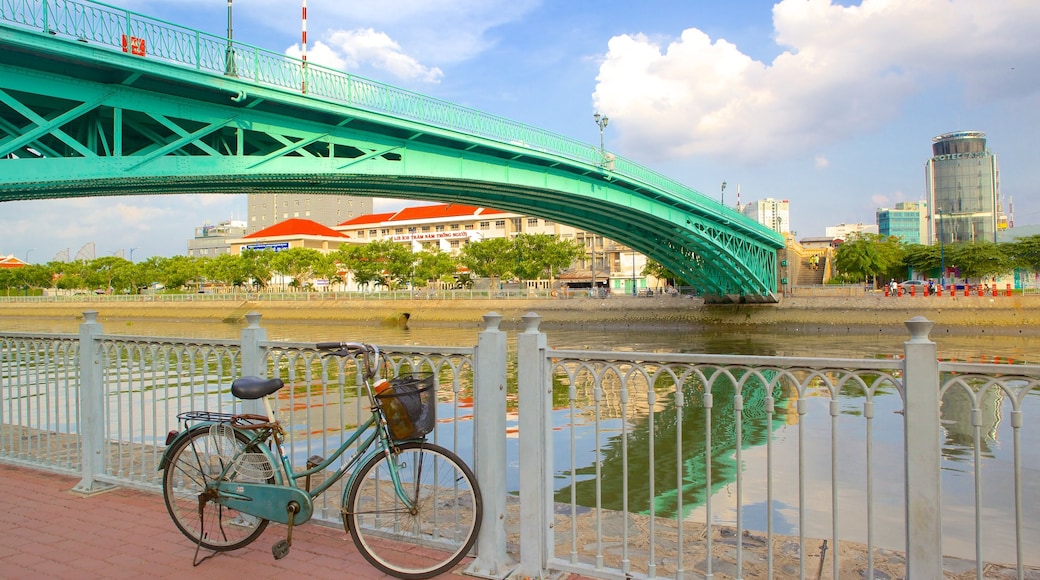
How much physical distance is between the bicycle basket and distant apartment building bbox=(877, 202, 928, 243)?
177099 millimetres

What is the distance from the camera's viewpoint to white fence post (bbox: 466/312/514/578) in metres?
3.54

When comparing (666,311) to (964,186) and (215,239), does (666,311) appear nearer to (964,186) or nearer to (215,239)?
(215,239)

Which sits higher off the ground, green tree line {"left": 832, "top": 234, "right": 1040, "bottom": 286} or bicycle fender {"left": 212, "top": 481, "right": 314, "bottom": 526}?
green tree line {"left": 832, "top": 234, "right": 1040, "bottom": 286}

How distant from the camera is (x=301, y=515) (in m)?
3.69

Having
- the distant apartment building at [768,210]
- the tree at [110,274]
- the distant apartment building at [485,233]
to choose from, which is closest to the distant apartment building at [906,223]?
the distant apartment building at [768,210]

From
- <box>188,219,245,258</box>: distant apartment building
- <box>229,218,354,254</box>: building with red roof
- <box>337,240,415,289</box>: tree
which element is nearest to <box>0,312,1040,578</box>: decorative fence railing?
<box>337,240,415,289</box>: tree

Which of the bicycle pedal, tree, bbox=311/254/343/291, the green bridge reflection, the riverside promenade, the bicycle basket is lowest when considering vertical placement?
the green bridge reflection

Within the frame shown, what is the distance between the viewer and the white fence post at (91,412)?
16.6 feet

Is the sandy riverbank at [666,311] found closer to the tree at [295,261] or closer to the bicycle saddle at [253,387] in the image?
the tree at [295,261]

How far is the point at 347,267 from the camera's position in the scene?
208 ft

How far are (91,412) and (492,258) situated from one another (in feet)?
178

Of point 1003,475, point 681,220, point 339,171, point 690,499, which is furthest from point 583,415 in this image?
point 681,220

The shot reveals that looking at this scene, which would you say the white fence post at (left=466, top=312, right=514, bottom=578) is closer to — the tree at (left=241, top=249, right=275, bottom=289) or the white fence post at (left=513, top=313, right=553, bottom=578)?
the white fence post at (left=513, top=313, right=553, bottom=578)

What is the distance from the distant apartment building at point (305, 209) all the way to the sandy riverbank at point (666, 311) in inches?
2187
